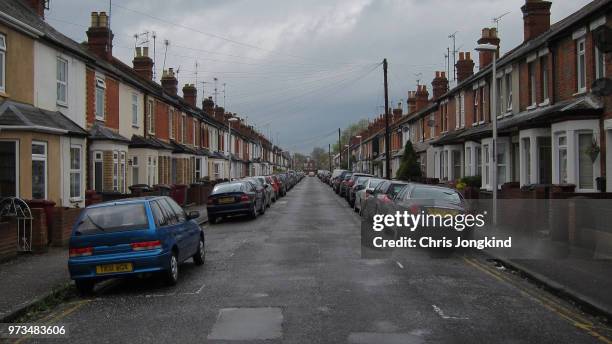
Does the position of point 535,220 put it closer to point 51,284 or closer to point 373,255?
point 373,255

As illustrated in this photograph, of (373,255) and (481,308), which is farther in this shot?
(373,255)

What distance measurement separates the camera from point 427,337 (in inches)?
263

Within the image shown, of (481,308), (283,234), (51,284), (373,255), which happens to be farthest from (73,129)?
(481,308)

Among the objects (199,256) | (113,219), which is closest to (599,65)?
(199,256)

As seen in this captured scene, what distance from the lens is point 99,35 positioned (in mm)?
27547

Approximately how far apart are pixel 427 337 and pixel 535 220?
11.1 m

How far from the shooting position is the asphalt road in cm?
687

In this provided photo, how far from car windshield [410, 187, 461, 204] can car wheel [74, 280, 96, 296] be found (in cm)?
820

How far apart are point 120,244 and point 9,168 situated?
828cm

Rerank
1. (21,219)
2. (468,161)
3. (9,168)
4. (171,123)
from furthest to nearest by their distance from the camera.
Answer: (171,123)
(468,161)
(9,168)
(21,219)

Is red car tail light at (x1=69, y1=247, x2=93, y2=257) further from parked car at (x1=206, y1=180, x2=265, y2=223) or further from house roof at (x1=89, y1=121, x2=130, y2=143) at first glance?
house roof at (x1=89, y1=121, x2=130, y2=143)

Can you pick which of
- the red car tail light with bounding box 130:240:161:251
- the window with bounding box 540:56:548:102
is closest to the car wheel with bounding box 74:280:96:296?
the red car tail light with bounding box 130:240:161:251

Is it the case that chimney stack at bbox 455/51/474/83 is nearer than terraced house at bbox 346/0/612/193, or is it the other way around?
terraced house at bbox 346/0/612/193

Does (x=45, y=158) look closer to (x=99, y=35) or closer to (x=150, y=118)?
(x=99, y=35)
